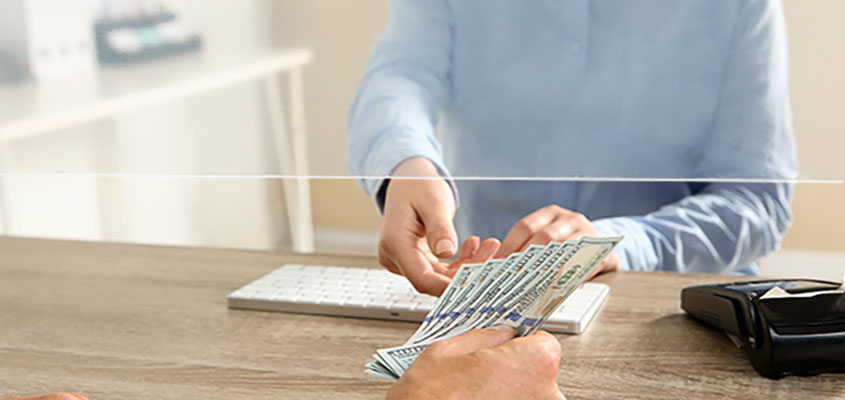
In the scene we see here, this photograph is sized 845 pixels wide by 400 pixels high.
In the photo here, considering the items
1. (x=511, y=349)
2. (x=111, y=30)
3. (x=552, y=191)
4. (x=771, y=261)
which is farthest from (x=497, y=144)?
(x=771, y=261)

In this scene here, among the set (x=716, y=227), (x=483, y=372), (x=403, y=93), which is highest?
(x=403, y=93)

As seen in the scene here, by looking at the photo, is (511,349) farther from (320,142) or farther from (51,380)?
(51,380)

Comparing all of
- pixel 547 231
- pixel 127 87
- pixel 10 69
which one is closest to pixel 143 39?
pixel 127 87

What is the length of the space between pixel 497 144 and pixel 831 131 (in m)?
0.26

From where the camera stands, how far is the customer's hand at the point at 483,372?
52 centimetres

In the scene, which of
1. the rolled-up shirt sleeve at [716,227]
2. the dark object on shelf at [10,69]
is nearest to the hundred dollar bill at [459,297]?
the dark object on shelf at [10,69]

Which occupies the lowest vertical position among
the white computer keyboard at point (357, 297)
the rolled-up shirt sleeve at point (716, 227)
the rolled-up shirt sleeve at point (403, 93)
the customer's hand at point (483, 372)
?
the rolled-up shirt sleeve at point (716, 227)

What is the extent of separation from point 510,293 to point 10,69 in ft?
1.59

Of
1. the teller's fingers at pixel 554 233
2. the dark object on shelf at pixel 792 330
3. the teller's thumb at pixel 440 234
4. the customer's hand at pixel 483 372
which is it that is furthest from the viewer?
the teller's fingers at pixel 554 233

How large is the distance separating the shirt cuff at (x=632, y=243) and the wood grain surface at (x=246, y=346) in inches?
5.3

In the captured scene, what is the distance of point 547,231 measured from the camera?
932 millimetres

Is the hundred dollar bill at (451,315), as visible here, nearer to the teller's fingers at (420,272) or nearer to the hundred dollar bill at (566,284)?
the hundred dollar bill at (566,284)

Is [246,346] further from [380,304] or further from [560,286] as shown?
[560,286]

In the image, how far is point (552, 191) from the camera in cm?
135
